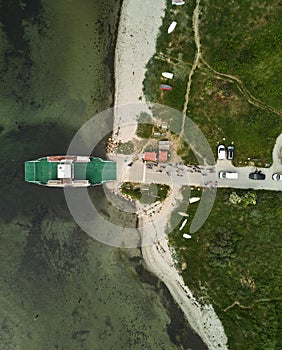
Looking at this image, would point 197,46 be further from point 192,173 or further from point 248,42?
point 192,173

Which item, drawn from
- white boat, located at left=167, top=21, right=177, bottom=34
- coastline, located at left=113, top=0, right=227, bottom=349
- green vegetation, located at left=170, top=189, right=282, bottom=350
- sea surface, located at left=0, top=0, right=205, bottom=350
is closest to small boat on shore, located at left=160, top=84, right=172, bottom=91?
coastline, located at left=113, top=0, right=227, bottom=349

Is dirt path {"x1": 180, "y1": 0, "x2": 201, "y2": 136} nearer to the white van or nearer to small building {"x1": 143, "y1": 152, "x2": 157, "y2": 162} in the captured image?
small building {"x1": 143, "y1": 152, "x2": 157, "y2": 162}

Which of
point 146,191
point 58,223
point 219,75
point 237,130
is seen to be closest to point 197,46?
point 219,75

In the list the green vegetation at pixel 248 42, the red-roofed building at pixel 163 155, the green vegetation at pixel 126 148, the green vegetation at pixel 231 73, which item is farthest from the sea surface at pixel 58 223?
the green vegetation at pixel 248 42

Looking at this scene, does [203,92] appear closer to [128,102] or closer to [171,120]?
[171,120]

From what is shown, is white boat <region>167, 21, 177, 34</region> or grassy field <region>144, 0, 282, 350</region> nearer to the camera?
grassy field <region>144, 0, 282, 350</region>

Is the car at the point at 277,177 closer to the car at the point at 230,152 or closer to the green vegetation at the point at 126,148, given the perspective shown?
the car at the point at 230,152
